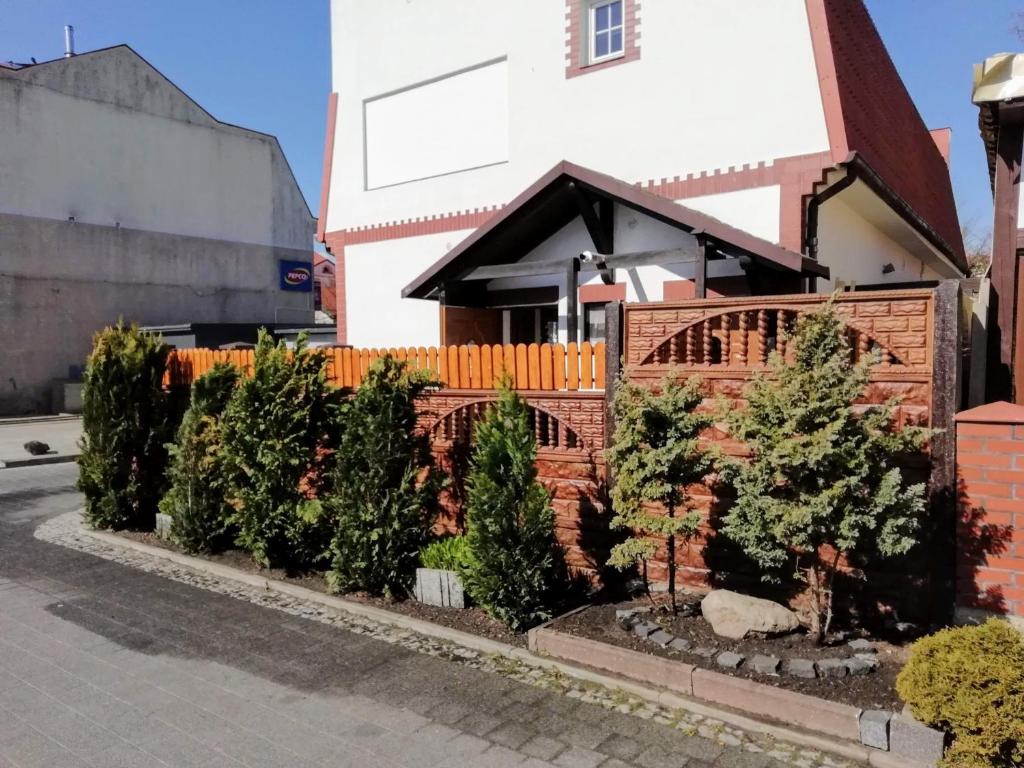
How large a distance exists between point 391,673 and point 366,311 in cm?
934

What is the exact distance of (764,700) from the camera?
164 inches

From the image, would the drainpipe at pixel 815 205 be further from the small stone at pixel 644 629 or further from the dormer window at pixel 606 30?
the small stone at pixel 644 629

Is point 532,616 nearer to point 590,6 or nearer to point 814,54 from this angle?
point 814,54

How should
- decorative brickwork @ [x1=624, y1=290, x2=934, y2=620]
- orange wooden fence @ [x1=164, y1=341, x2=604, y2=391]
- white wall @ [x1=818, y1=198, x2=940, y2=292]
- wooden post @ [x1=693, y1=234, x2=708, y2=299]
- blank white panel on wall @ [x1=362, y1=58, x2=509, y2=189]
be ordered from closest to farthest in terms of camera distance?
decorative brickwork @ [x1=624, y1=290, x2=934, y2=620] → orange wooden fence @ [x1=164, y1=341, x2=604, y2=391] → wooden post @ [x1=693, y1=234, x2=708, y2=299] → white wall @ [x1=818, y1=198, x2=940, y2=292] → blank white panel on wall @ [x1=362, y1=58, x2=509, y2=189]

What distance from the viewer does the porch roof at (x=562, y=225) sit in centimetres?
786

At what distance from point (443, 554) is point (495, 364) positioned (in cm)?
173

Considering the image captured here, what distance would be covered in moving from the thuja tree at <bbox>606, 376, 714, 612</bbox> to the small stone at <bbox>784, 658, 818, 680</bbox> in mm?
1041

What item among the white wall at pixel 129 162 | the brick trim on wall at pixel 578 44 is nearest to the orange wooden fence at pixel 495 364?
the brick trim on wall at pixel 578 44

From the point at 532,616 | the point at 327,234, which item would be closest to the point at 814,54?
the point at 532,616

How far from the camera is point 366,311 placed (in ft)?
44.2

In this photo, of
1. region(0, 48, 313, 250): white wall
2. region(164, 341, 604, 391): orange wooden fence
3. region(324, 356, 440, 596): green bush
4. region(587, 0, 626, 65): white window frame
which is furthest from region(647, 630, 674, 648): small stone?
region(0, 48, 313, 250): white wall

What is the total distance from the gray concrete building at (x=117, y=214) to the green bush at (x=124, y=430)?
17288 mm

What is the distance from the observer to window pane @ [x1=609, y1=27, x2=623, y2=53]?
10445 millimetres

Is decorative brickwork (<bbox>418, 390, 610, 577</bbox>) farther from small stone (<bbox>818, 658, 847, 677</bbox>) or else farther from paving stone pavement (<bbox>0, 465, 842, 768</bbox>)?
small stone (<bbox>818, 658, 847, 677</bbox>)
